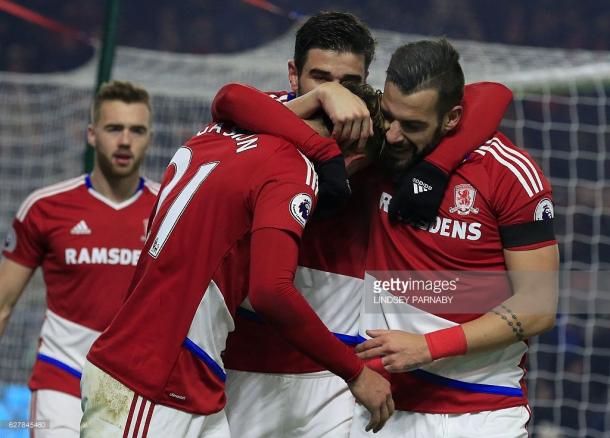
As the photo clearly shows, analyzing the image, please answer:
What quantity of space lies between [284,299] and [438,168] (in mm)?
627

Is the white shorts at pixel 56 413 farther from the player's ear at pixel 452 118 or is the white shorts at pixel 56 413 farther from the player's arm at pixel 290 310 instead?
the player's ear at pixel 452 118

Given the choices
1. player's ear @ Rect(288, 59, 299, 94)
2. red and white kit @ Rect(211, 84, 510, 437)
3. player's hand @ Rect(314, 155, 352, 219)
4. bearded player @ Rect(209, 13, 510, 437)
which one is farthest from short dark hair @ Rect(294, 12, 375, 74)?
player's hand @ Rect(314, 155, 352, 219)

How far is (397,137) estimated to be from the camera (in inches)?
108

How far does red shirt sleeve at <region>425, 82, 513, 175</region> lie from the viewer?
2.77 meters

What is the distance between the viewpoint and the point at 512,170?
9.04 ft

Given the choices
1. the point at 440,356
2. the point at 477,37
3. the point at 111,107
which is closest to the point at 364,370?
the point at 440,356

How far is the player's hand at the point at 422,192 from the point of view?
2.74 metres

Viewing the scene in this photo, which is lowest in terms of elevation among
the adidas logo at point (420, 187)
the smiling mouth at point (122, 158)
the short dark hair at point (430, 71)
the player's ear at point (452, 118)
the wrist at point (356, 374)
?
the wrist at point (356, 374)

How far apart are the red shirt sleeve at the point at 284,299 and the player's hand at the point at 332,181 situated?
206 millimetres

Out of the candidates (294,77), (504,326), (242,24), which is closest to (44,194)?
(294,77)

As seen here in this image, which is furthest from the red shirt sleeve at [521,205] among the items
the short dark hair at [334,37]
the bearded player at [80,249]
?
the bearded player at [80,249]

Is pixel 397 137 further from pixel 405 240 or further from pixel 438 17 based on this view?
pixel 438 17

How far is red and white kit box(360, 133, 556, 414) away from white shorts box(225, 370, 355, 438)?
0.84 ft

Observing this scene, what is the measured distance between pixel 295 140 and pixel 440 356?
0.66 meters
